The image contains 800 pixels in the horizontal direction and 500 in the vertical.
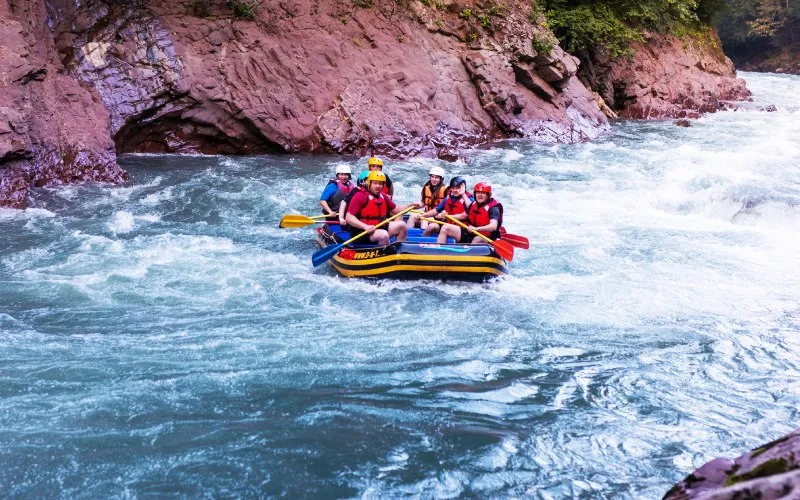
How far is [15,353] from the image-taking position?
5453 mm

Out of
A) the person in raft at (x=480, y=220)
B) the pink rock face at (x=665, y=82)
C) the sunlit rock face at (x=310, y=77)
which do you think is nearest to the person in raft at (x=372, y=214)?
the person in raft at (x=480, y=220)

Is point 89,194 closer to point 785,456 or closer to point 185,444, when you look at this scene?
point 185,444

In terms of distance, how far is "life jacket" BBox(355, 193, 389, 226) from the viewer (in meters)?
8.17

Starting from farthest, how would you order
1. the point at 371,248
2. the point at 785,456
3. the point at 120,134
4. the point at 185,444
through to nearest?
1. the point at 120,134
2. the point at 371,248
3. the point at 185,444
4. the point at 785,456

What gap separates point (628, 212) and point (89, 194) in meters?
7.48

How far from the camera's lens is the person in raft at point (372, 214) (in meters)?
8.08

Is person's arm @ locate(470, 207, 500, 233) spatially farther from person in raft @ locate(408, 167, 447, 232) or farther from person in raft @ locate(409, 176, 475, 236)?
person in raft @ locate(408, 167, 447, 232)

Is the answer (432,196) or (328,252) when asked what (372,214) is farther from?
(432,196)

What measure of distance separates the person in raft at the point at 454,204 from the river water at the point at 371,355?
36.8 inches

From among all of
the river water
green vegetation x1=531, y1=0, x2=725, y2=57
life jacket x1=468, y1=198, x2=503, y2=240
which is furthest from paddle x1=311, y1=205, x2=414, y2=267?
green vegetation x1=531, y1=0, x2=725, y2=57

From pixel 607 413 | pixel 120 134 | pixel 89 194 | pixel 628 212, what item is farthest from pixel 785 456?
pixel 120 134

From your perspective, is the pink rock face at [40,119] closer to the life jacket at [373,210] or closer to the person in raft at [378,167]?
the person in raft at [378,167]

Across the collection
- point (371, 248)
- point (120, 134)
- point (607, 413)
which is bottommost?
point (607, 413)

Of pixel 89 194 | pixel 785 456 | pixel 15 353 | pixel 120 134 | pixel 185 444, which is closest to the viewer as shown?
pixel 785 456
